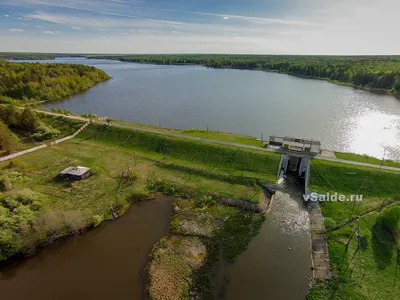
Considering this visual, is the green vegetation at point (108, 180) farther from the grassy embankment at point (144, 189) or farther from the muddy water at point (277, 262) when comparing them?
the muddy water at point (277, 262)

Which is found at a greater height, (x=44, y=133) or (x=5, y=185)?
(x=44, y=133)

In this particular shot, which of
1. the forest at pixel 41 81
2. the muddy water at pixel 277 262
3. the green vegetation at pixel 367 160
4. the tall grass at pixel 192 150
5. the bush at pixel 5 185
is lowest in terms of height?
the muddy water at pixel 277 262

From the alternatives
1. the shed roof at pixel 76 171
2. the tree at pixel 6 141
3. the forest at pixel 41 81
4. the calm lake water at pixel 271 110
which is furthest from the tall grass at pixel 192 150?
the forest at pixel 41 81

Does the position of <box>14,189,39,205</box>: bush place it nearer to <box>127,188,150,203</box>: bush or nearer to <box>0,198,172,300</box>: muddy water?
<box>0,198,172,300</box>: muddy water

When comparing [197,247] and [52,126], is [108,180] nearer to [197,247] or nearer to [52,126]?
[197,247]

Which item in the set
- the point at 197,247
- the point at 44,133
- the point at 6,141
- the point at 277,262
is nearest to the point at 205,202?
the point at 197,247

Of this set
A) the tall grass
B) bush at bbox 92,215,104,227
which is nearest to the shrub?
bush at bbox 92,215,104,227
